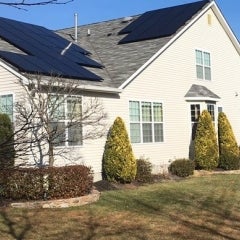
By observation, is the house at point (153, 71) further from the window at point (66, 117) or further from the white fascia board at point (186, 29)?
the window at point (66, 117)

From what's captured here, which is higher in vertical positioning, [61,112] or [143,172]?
[61,112]

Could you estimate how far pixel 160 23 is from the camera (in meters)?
23.3

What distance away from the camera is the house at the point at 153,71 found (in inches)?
679

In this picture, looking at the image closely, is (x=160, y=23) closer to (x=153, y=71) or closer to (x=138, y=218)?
(x=153, y=71)

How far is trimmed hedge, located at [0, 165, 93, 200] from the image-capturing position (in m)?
12.6

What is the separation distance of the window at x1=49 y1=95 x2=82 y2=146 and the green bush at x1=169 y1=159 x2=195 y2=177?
496cm

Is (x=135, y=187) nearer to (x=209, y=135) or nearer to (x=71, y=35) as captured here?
(x=209, y=135)

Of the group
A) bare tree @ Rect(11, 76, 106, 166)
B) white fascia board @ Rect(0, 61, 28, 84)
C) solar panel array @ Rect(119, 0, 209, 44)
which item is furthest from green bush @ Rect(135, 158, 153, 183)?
solar panel array @ Rect(119, 0, 209, 44)

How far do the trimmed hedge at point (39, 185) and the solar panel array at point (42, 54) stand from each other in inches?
140

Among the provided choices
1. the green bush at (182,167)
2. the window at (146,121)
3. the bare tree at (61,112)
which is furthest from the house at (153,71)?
the green bush at (182,167)

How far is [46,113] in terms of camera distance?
1408 cm

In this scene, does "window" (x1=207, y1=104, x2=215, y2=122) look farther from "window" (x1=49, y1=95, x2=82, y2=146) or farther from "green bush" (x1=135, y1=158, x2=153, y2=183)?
"window" (x1=49, y1=95, x2=82, y2=146)

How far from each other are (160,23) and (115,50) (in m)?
2.55

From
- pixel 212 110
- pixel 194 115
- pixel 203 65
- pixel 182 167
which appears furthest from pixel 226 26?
pixel 182 167
